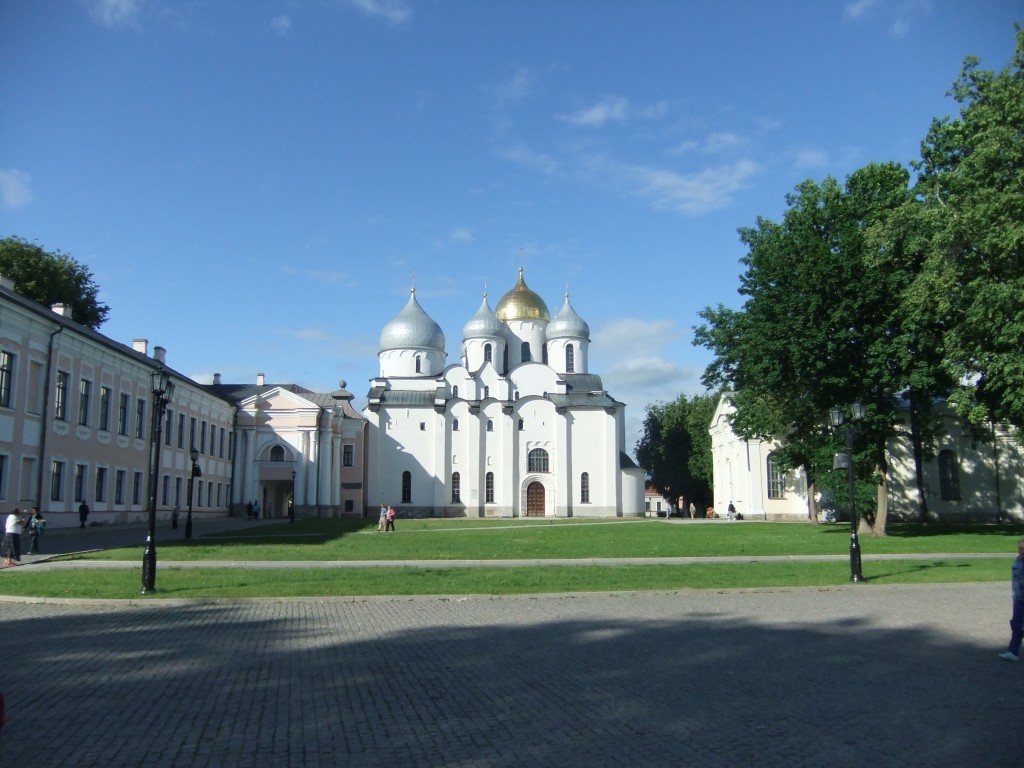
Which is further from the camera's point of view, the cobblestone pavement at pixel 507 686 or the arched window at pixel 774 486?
the arched window at pixel 774 486

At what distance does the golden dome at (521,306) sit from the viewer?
84438mm

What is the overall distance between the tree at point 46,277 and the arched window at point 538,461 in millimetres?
35917

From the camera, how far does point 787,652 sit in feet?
34.2

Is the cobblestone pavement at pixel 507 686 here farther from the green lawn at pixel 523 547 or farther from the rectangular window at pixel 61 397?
the rectangular window at pixel 61 397

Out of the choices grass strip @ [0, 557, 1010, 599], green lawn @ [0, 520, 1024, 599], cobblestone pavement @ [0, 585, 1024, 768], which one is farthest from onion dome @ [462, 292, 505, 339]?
cobblestone pavement @ [0, 585, 1024, 768]

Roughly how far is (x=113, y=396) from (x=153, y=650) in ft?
109

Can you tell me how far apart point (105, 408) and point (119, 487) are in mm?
3875

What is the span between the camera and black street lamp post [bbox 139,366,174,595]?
15.6 m

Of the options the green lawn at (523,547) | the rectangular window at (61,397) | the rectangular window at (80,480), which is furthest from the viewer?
the rectangular window at (80,480)

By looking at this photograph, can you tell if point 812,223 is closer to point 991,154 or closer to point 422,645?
point 991,154

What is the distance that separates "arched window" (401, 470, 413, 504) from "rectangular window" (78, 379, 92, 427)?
1454 inches

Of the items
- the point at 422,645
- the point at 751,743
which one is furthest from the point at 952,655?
the point at 422,645

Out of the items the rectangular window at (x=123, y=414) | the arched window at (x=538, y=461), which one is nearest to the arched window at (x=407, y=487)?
the arched window at (x=538, y=461)

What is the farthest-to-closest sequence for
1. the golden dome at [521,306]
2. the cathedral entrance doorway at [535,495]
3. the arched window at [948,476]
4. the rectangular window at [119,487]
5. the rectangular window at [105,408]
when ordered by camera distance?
the golden dome at [521,306] → the cathedral entrance doorway at [535,495] → the arched window at [948,476] → the rectangular window at [119,487] → the rectangular window at [105,408]
